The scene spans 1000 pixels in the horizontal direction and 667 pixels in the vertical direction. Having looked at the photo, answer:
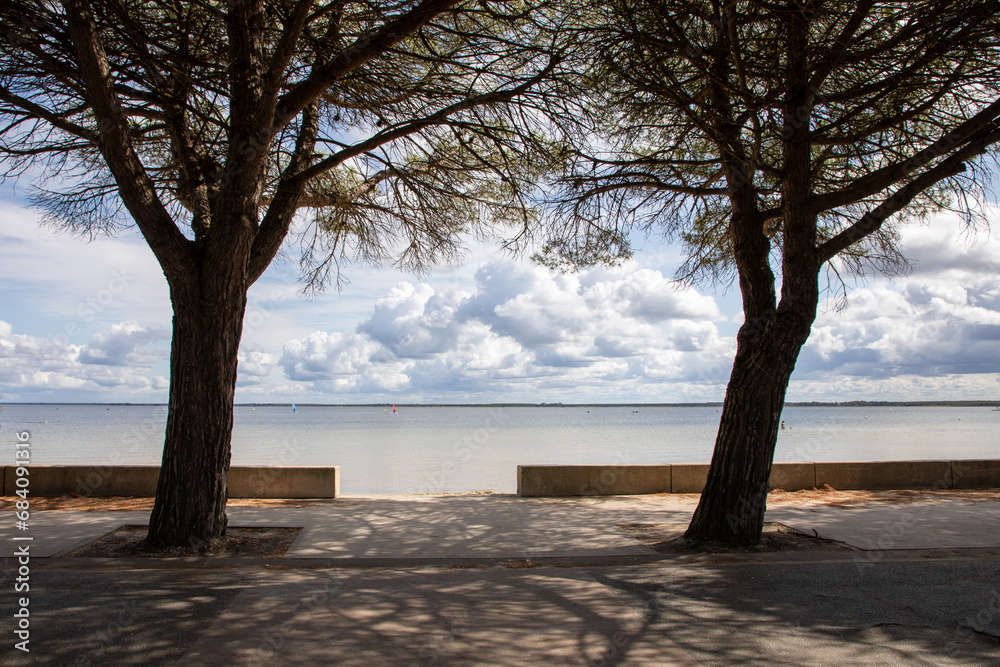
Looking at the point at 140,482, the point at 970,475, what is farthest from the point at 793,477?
the point at 140,482

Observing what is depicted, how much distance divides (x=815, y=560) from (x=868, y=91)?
17.3 feet

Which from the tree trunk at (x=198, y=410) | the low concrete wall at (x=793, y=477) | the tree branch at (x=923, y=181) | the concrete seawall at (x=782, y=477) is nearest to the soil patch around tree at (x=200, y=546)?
the tree trunk at (x=198, y=410)

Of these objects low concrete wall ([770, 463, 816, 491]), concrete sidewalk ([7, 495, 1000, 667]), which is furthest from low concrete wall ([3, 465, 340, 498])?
low concrete wall ([770, 463, 816, 491])

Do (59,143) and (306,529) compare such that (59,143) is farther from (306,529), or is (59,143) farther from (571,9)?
(571,9)

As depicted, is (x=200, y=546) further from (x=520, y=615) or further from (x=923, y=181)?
(x=923, y=181)

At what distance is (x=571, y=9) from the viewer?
24.3ft

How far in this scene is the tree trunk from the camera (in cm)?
631

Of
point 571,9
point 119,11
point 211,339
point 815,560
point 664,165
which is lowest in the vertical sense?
point 815,560

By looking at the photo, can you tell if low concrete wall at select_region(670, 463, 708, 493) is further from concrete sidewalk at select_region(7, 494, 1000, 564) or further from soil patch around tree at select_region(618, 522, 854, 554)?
soil patch around tree at select_region(618, 522, 854, 554)

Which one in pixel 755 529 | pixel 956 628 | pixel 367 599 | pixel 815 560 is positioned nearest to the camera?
pixel 956 628

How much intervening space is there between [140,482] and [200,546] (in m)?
3.98

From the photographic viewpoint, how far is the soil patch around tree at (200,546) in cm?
615

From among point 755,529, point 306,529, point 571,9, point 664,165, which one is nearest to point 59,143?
point 306,529

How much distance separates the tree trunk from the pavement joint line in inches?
16.3
